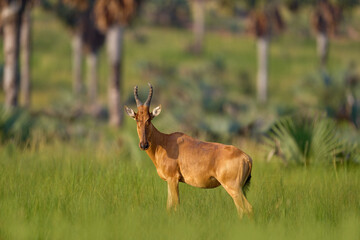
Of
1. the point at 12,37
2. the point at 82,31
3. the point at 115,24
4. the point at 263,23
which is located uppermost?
the point at 263,23

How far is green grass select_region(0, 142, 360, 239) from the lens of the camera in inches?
221

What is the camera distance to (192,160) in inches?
227

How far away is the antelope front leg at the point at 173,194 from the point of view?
19.3ft

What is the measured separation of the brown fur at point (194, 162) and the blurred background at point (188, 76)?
2.99 metres

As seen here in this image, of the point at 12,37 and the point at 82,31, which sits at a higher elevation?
the point at 82,31

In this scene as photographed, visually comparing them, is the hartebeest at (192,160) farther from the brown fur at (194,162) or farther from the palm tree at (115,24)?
the palm tree at (115,24)

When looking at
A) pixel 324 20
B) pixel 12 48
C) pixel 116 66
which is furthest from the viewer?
pixel 324 20

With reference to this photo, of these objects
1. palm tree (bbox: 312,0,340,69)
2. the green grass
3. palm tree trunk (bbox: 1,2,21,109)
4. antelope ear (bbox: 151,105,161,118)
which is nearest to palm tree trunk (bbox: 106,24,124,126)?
palm tree trunk (bbox: 1,2,21,109)

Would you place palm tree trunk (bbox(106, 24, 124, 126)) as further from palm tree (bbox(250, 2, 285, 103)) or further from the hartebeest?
the hartebeest

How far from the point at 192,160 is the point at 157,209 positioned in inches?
33.0

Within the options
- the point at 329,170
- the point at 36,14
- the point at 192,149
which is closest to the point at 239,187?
the point at 192,149

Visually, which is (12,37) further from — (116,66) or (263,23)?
(263,23)

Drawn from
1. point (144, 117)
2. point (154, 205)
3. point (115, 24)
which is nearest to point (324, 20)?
point (115, 24)

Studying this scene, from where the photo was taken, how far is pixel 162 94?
4175 centimetres
